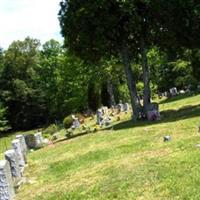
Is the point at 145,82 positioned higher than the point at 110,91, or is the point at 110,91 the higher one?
the point at 110,91

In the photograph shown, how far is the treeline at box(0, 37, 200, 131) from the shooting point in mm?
58594

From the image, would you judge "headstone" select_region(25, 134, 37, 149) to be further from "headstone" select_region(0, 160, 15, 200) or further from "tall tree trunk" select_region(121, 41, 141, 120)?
"headstone" select_region(0, 160, 15, 200)

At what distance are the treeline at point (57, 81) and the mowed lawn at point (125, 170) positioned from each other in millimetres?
28736

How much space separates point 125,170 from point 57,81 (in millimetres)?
57572

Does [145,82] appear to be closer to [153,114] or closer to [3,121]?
[153,114]

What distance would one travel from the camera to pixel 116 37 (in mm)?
29812

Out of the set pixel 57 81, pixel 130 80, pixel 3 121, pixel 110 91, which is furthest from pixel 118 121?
pixel 3 121

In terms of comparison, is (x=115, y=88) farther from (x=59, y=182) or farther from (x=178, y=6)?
(x=59, y=182)

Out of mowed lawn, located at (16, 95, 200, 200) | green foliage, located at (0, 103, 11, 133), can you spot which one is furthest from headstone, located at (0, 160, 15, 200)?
green foliage, located at (0, 103, 11, 133)

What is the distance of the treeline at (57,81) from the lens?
5859 centimetres

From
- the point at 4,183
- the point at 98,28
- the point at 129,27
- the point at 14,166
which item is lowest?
the point at 4,183

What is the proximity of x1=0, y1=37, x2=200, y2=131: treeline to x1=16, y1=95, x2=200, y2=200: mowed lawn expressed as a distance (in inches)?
1131

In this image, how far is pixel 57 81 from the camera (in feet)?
231

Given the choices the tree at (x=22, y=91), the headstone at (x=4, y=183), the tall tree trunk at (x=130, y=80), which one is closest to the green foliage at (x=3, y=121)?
the tree at (x=22, y=91)
